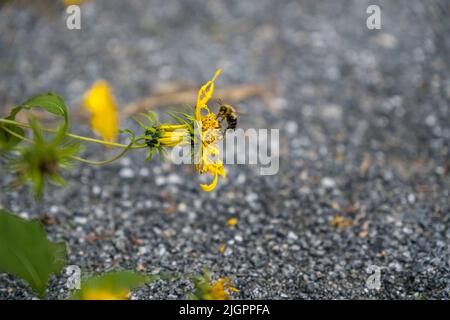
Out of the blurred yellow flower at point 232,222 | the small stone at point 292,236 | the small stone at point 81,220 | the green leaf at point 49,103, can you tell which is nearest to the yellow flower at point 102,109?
the small stone at point 81,220

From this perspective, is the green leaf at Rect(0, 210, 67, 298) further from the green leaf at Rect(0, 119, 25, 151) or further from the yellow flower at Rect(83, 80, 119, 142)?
the yellow flower at Rect(83, 80, 119, 142)

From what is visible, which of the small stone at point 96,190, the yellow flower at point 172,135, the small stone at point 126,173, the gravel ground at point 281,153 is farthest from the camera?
the small stone at point 126,173

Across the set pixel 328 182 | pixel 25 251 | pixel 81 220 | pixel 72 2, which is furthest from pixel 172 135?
pixel 72 2

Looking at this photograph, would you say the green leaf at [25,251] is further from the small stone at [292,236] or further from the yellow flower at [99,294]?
the small stone at [292,236]

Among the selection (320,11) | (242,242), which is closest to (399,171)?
(242,242)

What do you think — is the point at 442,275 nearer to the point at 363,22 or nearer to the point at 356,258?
the point at 356,258

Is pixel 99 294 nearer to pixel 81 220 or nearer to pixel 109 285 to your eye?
pixel 109 285

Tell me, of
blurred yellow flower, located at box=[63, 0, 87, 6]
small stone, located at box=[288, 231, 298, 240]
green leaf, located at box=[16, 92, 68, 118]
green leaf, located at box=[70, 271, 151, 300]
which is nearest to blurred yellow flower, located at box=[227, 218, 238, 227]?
small stone, located at box=[288, 231, 298, 240]
